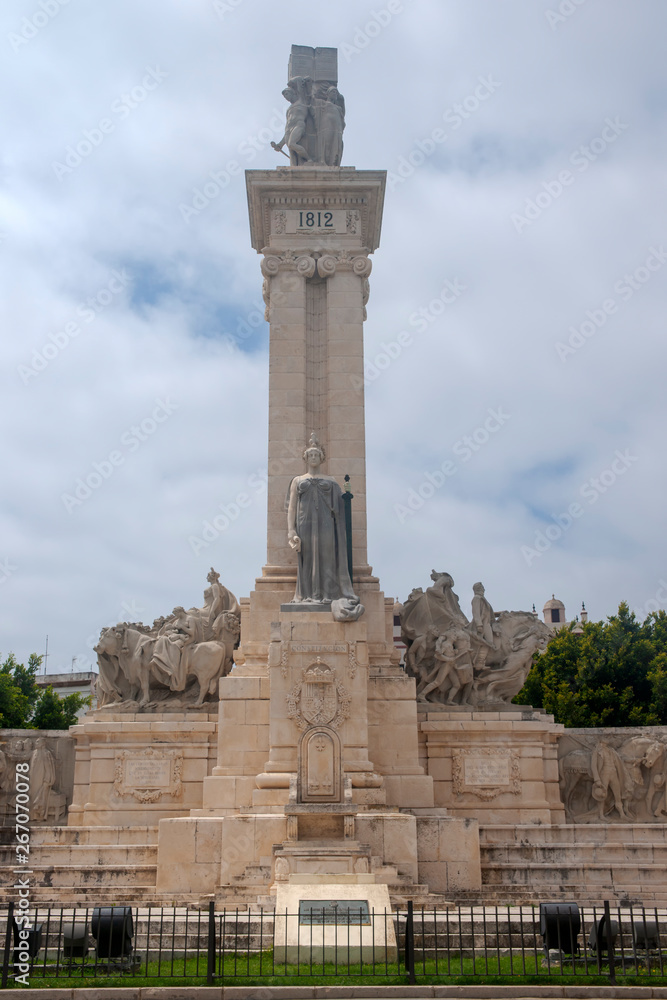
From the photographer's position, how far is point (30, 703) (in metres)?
44.3

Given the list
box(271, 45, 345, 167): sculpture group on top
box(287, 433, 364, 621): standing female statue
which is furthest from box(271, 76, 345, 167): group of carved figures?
box(287, 433, 364, 621): standing female statue

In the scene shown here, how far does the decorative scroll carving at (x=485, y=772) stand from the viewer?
2212cm

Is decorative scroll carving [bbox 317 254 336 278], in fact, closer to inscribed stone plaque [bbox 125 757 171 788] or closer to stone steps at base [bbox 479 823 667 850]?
inscribed stone plaque [bbox 125 757 171 788]

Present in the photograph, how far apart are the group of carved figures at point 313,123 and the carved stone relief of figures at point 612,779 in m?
15.6

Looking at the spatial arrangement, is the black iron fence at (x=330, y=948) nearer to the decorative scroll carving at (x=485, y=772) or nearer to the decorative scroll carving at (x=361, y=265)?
the decorative scroll carving at (x=485, y=772)

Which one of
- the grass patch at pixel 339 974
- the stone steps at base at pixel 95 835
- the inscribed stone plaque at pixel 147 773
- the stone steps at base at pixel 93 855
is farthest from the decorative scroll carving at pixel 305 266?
the grass patch at pixel 339 974

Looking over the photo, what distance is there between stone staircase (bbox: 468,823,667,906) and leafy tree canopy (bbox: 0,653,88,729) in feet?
82.6

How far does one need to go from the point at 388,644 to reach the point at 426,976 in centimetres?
1102

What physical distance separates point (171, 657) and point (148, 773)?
8.51 ft

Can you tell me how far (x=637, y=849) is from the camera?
64.8 ft

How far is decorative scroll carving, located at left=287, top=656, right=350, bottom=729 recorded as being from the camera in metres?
19.1

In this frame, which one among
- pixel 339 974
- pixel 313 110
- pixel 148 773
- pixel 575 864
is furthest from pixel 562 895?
pixel 313 110

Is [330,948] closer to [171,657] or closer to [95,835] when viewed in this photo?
[95,835]

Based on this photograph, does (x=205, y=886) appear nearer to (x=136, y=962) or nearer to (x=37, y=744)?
(x=136, y=962)
